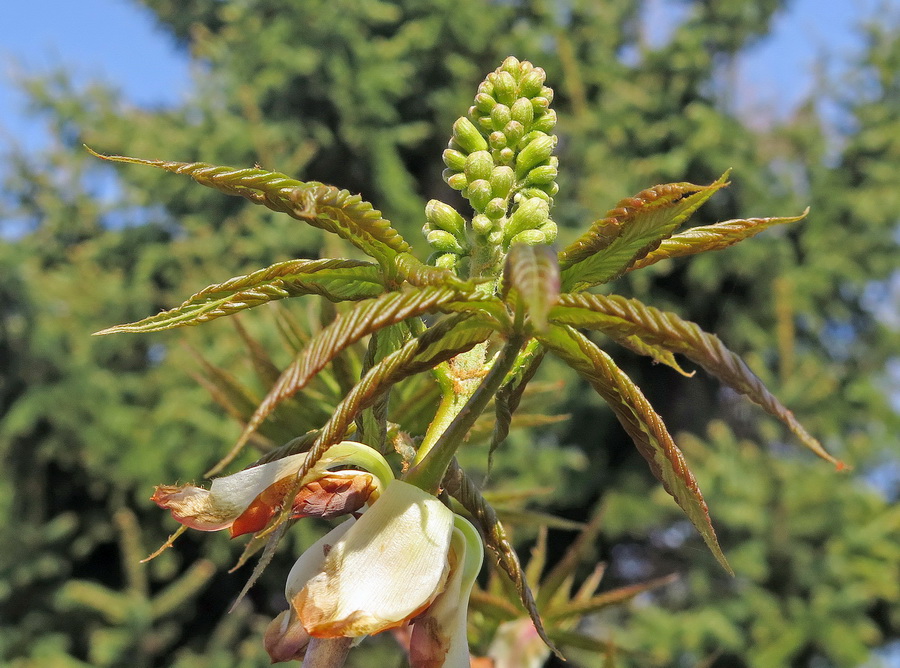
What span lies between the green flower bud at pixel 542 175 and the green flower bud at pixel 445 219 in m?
0.07

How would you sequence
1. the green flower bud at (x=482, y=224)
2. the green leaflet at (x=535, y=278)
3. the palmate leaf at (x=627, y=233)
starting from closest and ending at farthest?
the green leaflet at (x=535, y=278)
the palmate leaf at (x=627, y=233)
the green flower bud at (x=482, y=224)

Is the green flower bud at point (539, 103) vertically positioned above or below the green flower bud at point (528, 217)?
above

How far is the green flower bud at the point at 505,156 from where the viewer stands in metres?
0.73

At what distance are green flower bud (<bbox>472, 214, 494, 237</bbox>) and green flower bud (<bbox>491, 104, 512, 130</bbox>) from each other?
91 mm

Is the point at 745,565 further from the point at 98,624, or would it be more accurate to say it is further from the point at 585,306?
the point at 585,306

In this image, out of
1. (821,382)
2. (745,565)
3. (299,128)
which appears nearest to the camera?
(745,565)

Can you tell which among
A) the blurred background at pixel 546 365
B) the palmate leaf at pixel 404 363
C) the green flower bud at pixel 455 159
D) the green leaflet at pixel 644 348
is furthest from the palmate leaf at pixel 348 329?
the blurred background at pixel 546 365

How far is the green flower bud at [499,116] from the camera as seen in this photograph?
742 mm

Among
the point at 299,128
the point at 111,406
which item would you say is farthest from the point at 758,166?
the point at 111,406

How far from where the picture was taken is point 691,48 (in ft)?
23.6

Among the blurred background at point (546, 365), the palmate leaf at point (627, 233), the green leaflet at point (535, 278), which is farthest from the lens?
the blurred background at point (546, 365)

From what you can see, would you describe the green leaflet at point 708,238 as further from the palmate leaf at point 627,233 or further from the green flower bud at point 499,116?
the green flower bud at point 499,116

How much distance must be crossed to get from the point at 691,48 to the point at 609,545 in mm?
4333

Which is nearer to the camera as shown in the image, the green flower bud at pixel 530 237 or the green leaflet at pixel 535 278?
the green leaflet at pixel 535 278
